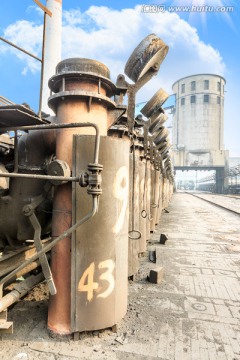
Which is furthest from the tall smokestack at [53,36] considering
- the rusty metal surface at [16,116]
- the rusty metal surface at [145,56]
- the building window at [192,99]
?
the building window at [192,99]

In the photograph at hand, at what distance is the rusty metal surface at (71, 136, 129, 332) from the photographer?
2898 millimetres

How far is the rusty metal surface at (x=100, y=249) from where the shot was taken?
9.51 feet

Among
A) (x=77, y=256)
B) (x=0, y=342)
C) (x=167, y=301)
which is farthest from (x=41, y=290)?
(x=167, y=301)

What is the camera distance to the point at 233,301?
4.04m

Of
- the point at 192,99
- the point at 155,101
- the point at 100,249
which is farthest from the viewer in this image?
the point at 192,99

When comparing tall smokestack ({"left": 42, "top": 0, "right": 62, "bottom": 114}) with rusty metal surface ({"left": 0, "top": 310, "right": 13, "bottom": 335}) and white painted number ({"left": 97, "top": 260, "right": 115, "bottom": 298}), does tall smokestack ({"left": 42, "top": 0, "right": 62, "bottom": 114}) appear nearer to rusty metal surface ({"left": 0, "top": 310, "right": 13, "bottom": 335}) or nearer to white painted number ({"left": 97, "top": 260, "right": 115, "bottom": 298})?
white painted number ({"left": 97, "top": 260, "right": 115, "bottom": 298})

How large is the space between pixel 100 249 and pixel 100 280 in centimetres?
35

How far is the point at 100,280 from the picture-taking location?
2980 mm

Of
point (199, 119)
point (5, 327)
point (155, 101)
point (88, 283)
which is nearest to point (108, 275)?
point (88, 283)

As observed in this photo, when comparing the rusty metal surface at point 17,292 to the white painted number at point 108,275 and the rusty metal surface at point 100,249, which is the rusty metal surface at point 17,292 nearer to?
the rusty metal surface at point 100,249

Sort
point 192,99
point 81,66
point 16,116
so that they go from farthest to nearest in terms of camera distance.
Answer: point 192,99, point 81,66, point 16,116

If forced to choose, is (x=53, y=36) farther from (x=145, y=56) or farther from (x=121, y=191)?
(x=121, y=191)

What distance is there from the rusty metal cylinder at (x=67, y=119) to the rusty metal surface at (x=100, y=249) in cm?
13

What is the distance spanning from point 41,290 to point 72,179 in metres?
2.33
